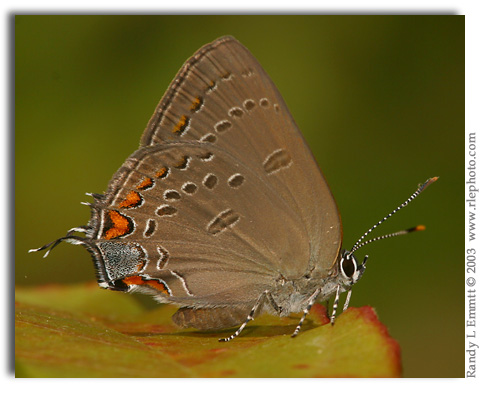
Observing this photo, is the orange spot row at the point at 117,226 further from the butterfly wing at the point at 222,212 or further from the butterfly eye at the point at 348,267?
the butterfly eye at the point at 348,267

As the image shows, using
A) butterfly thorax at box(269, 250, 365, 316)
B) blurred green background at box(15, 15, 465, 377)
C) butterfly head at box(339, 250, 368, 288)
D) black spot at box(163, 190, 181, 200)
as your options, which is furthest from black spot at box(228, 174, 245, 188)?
blurred green background at box(15, 15, 465, 377)

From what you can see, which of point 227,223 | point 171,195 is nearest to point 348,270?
point 227,223

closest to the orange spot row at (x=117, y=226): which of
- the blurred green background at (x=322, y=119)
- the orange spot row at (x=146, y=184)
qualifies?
the orange spot row at (x=146, y=184)

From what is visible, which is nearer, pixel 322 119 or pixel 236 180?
pixel 236 180

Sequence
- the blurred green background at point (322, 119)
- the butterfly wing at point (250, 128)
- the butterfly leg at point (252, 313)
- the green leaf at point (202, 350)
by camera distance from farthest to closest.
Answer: the blurred green background at point (322, 119) < the butterfly wing at point (250, 128) < the butterfly leg at point (252, 313) < the green leaf at point (202, 350)

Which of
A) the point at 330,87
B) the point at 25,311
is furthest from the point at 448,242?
the point at 25,311

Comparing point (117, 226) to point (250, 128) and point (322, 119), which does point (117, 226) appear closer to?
point (250, 128)
